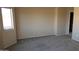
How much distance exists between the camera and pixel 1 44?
5.68m

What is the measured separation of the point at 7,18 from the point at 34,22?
7.68 ft

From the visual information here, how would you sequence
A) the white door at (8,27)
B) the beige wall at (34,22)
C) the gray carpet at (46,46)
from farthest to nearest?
the beige wall at (34,22)
the white door at (8,27)
the gray carpet at (46,46)

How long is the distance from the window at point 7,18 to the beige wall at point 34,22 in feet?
3.23

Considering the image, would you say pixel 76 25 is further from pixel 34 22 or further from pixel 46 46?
pixel 34 22

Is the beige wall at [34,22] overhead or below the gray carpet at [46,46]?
overhead

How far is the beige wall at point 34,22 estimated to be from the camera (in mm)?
7598

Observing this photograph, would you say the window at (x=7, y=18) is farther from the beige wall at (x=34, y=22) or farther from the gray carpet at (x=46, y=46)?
the gray carpet at (x=46, y=46)

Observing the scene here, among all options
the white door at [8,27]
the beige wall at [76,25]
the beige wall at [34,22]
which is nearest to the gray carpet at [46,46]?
the white door at [8,27]
